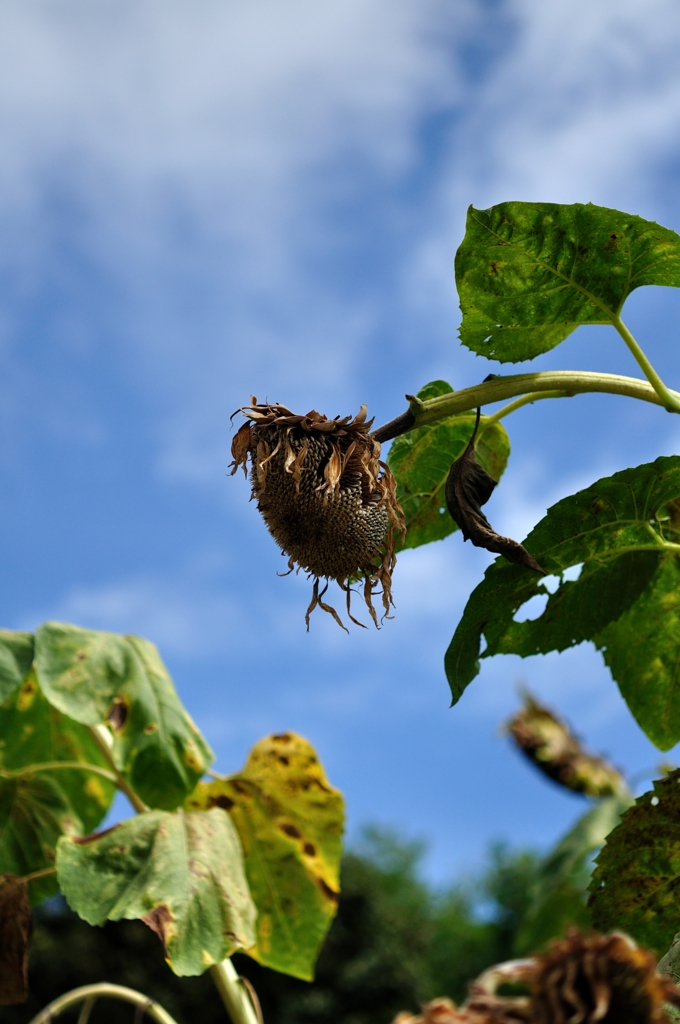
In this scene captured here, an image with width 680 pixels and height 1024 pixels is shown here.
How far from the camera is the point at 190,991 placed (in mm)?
17047

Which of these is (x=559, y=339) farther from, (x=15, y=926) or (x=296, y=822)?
(x=15, y=926)

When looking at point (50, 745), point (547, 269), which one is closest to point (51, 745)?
point (50, 745)

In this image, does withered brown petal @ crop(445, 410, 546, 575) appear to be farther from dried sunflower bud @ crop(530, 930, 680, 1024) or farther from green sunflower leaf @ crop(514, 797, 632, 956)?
green sunflower leaf @ crop(514, 797, 632, 956)

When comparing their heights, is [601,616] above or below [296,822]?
below

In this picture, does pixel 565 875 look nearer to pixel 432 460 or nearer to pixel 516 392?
pixel 432 460

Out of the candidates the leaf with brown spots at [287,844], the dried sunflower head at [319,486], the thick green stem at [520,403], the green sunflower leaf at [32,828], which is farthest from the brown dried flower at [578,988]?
the green sunflower leaf at [32,828]

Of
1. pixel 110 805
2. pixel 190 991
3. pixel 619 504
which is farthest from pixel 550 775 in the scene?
pixel 190 991

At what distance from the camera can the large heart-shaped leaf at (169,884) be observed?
2.21 metres

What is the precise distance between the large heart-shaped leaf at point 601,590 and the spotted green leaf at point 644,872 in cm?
36

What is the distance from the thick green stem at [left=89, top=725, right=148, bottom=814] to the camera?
2752mm

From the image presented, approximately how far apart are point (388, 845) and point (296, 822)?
97.0 ft

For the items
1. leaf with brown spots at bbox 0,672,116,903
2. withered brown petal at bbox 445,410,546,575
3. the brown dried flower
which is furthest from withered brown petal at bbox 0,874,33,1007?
the brown dried flower

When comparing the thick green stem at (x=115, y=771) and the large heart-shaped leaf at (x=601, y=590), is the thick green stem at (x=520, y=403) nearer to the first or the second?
the large heart-shaped leaf at (x=601, y=590)

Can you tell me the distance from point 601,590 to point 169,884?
1164 mm
